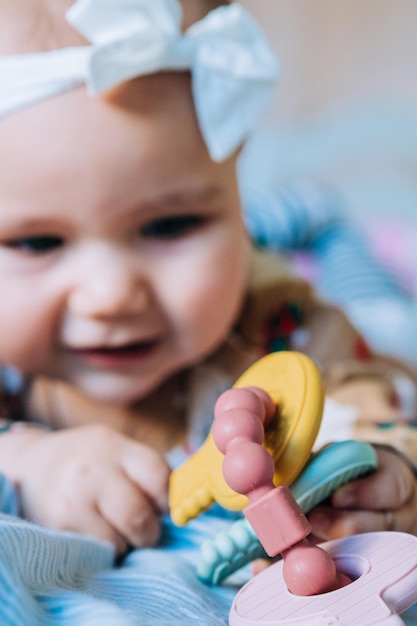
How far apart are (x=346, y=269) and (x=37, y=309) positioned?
65 centimetres

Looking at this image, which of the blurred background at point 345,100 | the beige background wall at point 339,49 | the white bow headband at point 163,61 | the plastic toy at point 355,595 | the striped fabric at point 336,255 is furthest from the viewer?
the beige background wall at point 339,49

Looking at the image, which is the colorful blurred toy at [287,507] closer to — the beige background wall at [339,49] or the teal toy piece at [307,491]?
the teal toy piece at [307,491]

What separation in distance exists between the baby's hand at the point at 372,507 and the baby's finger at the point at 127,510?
0.38 feet

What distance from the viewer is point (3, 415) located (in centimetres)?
79

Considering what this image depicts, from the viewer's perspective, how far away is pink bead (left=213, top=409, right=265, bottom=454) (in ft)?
1.23

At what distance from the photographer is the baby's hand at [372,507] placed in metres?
0.47

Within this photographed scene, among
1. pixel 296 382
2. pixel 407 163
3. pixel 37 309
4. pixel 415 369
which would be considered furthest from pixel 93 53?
pixel 407 163

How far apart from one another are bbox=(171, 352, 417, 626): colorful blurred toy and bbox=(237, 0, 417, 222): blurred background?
1.23m

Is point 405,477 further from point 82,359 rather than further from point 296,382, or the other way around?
point 82,359

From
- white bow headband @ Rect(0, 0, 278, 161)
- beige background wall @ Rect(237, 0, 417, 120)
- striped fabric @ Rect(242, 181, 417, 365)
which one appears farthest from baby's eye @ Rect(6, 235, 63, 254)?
beige background wall @ Rect(237, 0, 417, 120)

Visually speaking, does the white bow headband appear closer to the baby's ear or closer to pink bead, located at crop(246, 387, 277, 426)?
the baby's ear

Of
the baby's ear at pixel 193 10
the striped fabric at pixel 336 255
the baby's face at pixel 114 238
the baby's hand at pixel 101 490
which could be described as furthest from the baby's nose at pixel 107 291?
the striped fabric at pixel 336 255

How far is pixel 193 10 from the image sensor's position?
2.31 feet

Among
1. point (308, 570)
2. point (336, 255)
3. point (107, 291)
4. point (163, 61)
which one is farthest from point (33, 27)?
point (336, 255)
